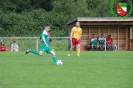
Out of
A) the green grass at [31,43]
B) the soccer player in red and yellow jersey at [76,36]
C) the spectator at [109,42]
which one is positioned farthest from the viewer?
the green grass at [31,43]

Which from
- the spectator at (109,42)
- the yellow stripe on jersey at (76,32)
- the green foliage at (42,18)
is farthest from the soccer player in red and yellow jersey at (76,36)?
the green foliage at (42,18)

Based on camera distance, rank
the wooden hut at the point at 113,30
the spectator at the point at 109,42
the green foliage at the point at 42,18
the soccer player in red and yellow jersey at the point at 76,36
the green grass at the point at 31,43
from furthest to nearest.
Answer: the green foliage at the point at 42,18
the wooden hut at the point at 113,30
the green grass at the point at 31,43
the spectator at the point at 109,42
the soccer player in red and yellow jersey at the point at 76,36

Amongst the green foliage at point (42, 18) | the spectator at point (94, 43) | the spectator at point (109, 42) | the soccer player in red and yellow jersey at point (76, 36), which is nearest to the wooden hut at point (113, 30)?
the spectator at point (94, 43)

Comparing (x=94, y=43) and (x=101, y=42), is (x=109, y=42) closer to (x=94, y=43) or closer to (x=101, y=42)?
(x=101, y=42)

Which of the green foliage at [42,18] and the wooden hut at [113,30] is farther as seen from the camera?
the green foliage at [42,18]

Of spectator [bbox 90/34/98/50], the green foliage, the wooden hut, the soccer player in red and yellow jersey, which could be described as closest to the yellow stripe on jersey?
the soccer player in red and yellow jersey

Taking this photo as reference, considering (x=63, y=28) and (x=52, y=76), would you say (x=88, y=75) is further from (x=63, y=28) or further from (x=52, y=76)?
(x=63, y=28)

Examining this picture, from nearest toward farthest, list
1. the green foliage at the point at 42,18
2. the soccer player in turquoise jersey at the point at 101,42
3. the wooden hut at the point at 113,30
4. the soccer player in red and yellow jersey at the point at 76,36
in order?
1. the soccer player in red and yellow jersey at the point at 76,36
2. the soccer player in turquoise jersey at the point at 101,42
3. the wooden hut at the point at 113,30
4. the green foliage at the point at 42,18

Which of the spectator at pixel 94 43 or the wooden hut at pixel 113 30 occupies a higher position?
the wooden hut at pixel 113 30

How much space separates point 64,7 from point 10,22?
11.8 metres

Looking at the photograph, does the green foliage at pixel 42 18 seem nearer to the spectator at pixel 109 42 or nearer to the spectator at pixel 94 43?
the spectator at pixel 109 42

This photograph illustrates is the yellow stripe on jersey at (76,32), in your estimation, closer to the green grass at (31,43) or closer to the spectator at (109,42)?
the spectator at (109,42)

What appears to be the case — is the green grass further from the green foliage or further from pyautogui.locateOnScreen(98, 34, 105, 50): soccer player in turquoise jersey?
the green foliage

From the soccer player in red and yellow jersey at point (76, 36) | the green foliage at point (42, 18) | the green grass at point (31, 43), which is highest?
the green foliage at point (42, 18)
